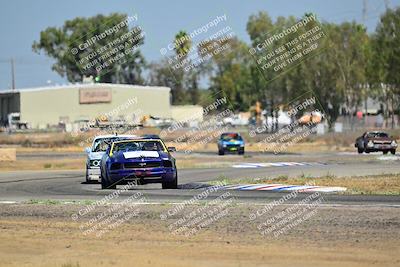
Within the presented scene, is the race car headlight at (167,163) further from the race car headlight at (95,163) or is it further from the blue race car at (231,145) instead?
the blue race car at (231,145)

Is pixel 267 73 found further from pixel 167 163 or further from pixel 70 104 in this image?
pixel 167 163

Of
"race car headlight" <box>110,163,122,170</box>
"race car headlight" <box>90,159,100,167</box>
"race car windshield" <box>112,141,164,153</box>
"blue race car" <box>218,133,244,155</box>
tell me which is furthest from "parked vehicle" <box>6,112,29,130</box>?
"race car headlight" <box>110,163,122,170</box>

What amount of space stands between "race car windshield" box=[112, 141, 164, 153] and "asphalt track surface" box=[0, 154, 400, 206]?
113 centimetres

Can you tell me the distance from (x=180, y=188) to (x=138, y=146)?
1.66 m

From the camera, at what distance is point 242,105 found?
422 feet

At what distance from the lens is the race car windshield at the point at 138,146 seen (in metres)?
23.7

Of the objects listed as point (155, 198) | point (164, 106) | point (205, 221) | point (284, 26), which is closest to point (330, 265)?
point (205, 221)

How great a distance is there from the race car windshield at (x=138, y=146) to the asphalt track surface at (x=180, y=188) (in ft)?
3.71

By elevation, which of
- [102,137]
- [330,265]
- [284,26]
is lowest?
[330,265]

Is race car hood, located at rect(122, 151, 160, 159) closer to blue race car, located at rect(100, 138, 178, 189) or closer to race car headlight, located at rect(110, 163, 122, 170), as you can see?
blue race car, located at rect(100, 138, 178, 189)

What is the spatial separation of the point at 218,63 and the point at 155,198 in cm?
10847

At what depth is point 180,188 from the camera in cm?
2414

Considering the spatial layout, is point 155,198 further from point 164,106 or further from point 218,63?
point 218,63

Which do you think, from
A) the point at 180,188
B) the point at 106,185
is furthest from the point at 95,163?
the point at 180,188
